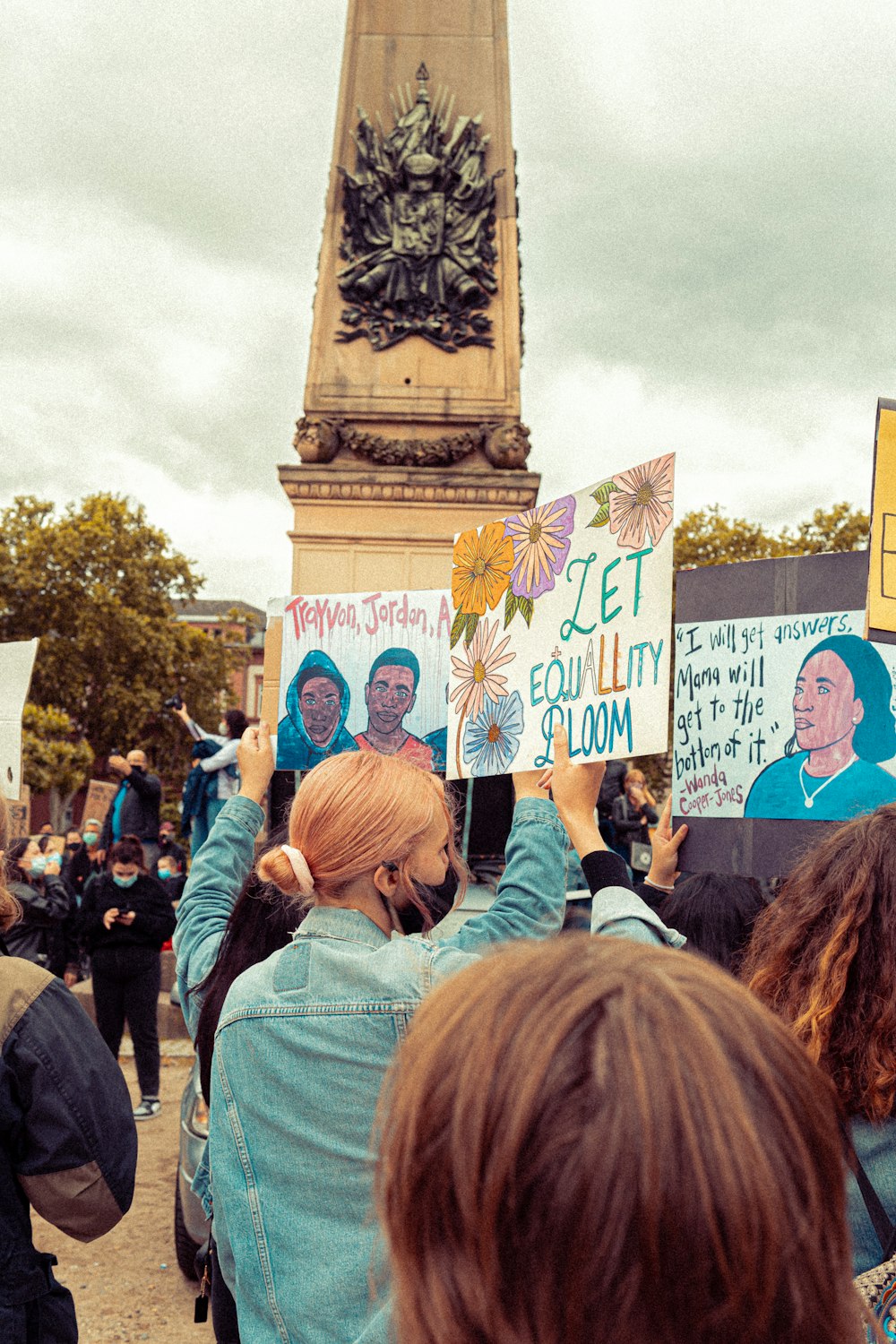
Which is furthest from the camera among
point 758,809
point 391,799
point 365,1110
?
point 758,809

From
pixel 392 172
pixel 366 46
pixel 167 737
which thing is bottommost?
pixel 167 737

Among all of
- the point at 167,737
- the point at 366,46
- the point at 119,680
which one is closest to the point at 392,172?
the point at 366,46

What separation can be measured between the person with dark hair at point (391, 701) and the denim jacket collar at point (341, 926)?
2324 mm

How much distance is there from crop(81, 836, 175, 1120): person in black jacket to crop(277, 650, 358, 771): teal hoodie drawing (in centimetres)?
311

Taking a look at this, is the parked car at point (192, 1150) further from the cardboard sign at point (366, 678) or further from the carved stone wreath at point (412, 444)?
the carved stone wreath at point (412, 444)

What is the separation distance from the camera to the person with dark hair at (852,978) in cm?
153

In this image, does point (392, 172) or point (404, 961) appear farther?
point (392, 172)

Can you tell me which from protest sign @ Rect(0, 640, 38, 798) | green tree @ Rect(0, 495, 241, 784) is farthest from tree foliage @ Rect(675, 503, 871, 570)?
protest sign @ Rect(0, 640, 38, 798)

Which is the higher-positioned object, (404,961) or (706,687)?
(706,687)

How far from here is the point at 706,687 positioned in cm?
339

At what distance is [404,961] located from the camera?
5.24 feet

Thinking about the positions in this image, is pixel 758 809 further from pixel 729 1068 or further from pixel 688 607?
pixel 729 1068

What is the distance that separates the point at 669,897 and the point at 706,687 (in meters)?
0.66

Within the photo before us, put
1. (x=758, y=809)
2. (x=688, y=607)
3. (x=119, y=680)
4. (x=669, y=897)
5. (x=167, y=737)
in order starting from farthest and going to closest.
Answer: (x=167, y=737) → (x=119, y=680) → (x=688, y=607) → (x=758, y=809) → (x=669, y=897)
